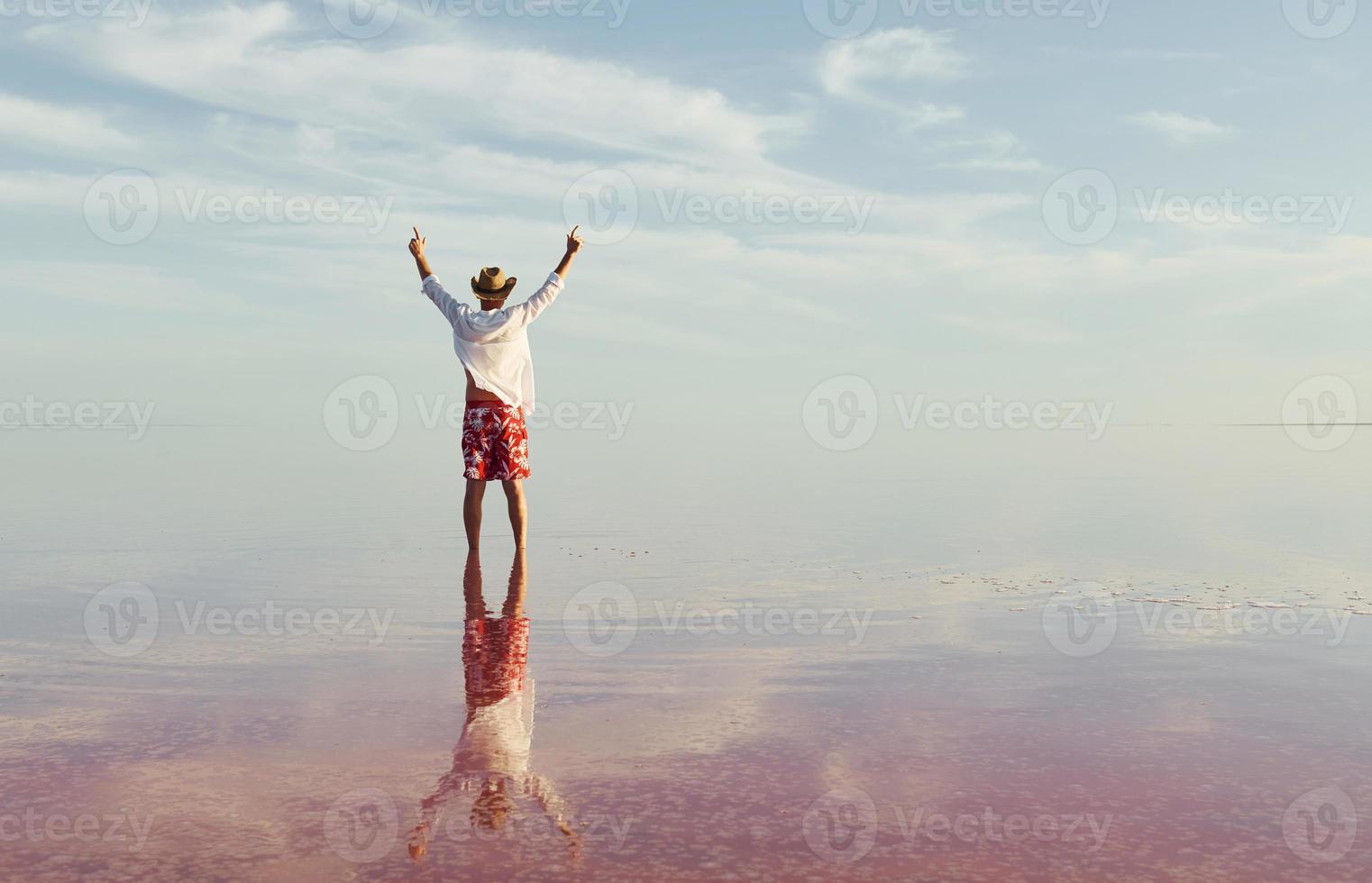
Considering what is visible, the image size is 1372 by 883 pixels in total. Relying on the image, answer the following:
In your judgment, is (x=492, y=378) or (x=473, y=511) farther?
(x=473, y=511)

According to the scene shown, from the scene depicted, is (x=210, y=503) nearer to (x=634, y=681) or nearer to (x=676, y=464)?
(x=634, y=681)

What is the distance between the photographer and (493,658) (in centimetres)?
515

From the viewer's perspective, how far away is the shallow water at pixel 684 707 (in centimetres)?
295

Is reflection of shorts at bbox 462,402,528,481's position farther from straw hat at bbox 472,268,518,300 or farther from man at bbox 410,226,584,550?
straw hat at bbox 472,268,518,300

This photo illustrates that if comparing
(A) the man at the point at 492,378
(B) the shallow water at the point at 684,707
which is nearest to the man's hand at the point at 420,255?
(A) the man at the point at 492,378

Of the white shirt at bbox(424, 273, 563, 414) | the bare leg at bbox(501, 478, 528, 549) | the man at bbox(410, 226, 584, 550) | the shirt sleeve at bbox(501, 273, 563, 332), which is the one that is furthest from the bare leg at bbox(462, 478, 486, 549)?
the shirt sleeve at bbox(501, 273, 563, 332)

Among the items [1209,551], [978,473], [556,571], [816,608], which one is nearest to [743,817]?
[816,608]

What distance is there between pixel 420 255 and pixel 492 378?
1053mm

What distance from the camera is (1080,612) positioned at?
633cm

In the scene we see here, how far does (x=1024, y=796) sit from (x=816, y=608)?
3.19 meters

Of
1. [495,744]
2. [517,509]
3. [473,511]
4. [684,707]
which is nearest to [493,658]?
[684,707]

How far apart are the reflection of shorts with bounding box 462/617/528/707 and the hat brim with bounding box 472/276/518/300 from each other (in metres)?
3.24

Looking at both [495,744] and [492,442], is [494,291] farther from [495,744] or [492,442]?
[495,744]

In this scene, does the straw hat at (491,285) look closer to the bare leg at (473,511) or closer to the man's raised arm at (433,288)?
the man's raised arm at (433,288)
